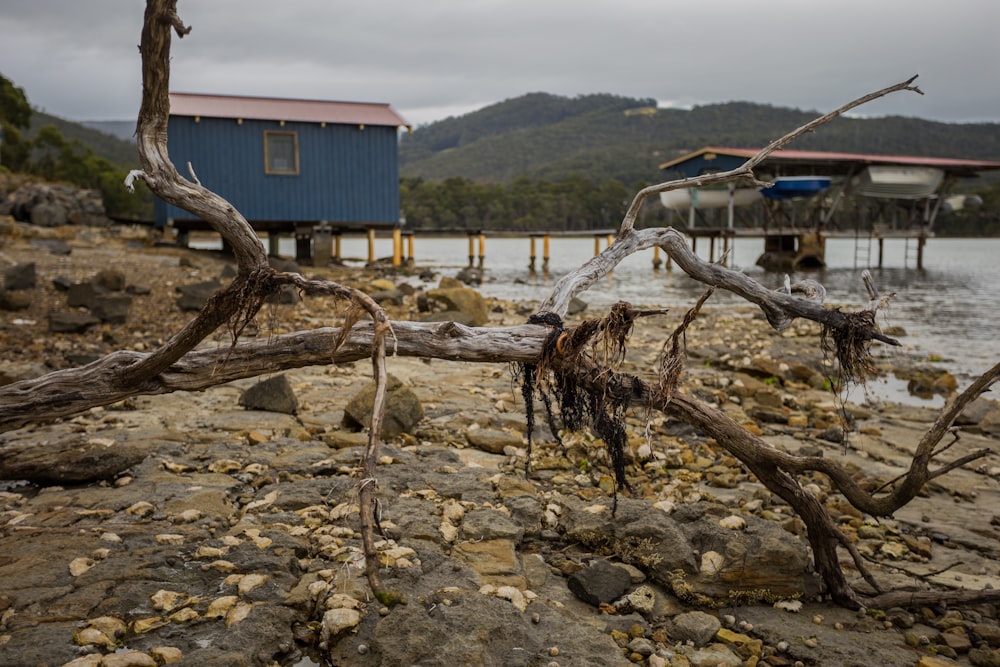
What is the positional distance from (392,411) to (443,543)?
2.09 m

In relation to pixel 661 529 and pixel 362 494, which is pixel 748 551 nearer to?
pixel 661 529

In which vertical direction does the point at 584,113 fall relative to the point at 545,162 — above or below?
above

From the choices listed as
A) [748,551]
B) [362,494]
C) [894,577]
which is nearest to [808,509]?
[748,551]

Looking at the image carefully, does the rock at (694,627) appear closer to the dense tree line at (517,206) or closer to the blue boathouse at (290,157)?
the blue boathouse at (290,157)

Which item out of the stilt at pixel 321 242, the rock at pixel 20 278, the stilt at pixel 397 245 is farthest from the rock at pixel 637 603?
the stilt at pixel 397 245

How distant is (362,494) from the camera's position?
2.94 m

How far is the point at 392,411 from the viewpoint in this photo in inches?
260

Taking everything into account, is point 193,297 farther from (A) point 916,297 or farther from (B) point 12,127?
(B) point 12,127

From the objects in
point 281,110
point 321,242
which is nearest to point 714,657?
point 321,242

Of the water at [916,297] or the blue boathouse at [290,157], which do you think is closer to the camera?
the water at [916,297]

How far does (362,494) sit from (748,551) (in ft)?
8.73

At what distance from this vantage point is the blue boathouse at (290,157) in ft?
73.9

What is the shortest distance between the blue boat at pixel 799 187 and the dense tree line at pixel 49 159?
2993 cm

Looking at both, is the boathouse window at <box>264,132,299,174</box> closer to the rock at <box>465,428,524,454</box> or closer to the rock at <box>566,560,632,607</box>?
the rock at <box>465,428,524,454</box>
